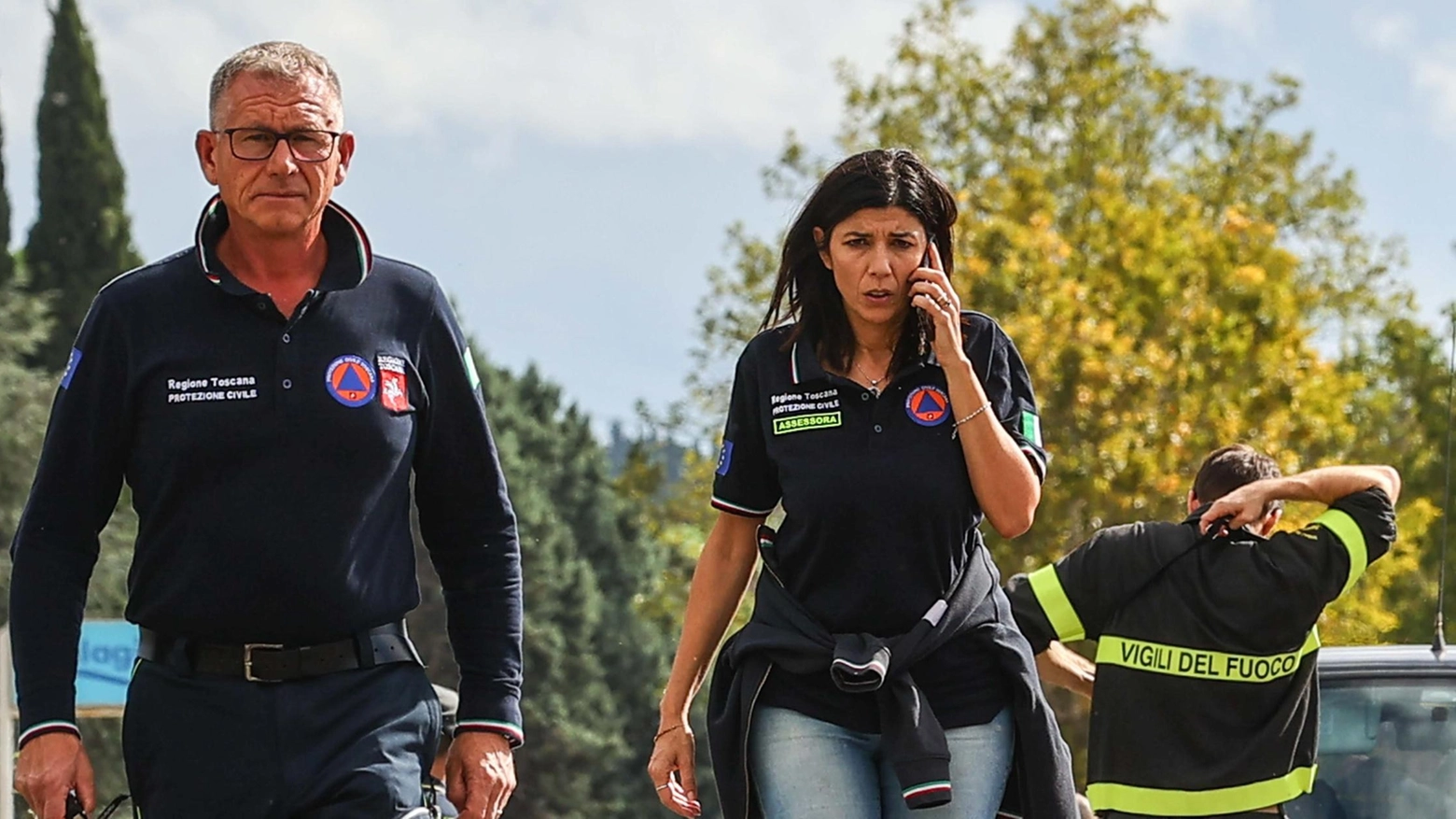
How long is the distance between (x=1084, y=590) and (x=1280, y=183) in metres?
31.0

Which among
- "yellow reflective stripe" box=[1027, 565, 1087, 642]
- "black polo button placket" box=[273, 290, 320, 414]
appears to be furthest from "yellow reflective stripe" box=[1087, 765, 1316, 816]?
"black polo button placket" box=[273, 290, 320, 414]

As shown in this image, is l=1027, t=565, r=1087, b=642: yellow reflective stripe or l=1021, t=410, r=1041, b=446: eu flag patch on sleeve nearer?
l=1021, t=410, r=1041, b=446: eu flag patch on sleeve

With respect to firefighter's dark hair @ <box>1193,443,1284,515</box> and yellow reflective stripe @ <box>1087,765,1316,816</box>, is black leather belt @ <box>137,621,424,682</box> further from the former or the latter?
firefighter's dark hair @ <box>1193,443,1284,515</box>

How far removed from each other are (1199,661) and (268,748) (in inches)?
117

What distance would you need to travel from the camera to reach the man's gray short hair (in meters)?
4.19

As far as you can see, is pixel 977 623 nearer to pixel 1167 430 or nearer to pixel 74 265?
pixel 1167 430

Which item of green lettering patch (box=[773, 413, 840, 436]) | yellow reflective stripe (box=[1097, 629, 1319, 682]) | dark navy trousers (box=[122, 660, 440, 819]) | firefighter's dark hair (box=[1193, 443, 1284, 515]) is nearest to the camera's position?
dark navy trousers (box=[122, 660, 440, 819])

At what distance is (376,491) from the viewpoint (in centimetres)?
410

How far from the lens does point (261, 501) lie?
4.02m

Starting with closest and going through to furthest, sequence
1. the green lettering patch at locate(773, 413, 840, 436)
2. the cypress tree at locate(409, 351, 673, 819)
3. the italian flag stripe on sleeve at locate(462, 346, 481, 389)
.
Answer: the italian flag stripe on sleeve at locate(462, 346, 481, 389)
the green lettering patch at locate(773, 413, 840, 436)
the cypress tree at locate(409, 351, 673, 819)

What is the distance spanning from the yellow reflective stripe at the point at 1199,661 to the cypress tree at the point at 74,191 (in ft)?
131

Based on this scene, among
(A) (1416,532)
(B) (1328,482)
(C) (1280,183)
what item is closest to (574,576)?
(C) (1280,183)

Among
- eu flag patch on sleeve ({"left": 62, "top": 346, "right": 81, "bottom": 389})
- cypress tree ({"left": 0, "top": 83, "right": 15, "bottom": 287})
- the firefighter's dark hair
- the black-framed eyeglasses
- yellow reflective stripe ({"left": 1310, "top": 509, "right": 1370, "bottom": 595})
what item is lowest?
yellow reflective stripe ({"left": 1310, "top": 509, "right": 1370, "bottom": 595})

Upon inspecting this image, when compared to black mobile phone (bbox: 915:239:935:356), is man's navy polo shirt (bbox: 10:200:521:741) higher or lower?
lower
